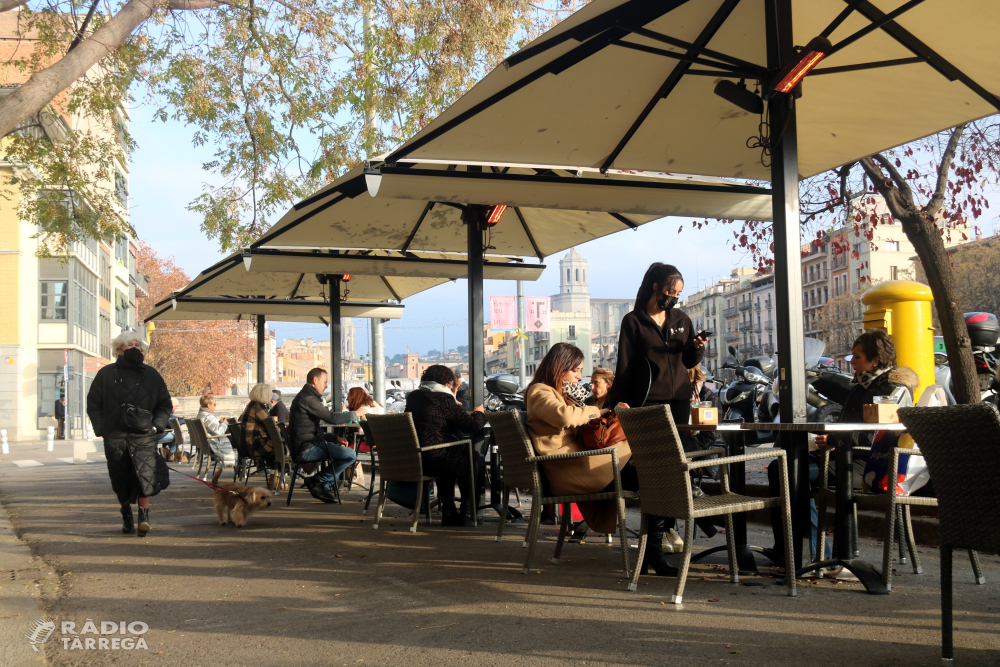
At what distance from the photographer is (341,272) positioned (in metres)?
10.1

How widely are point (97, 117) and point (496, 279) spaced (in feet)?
19.3

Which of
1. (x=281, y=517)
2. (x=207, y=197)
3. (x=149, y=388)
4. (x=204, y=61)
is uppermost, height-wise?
(x=204, y=61)

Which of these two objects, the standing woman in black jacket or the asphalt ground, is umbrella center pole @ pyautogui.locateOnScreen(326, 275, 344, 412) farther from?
the standing woman in black jacket

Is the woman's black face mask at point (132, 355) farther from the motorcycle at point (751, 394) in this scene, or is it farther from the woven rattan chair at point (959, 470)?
the motorcycle at point (751, 394)

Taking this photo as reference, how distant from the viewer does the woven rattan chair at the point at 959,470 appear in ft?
10.0

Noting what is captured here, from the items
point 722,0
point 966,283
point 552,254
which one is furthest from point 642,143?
point 966,283

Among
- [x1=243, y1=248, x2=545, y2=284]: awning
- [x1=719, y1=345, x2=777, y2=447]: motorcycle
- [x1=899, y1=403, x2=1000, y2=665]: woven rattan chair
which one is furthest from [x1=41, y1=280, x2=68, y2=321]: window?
[x1=899, y1=403, x2=1000, y2=665]: woven rattan chair

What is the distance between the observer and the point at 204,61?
44.8 ft

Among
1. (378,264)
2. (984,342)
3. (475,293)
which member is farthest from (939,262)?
(378,264)

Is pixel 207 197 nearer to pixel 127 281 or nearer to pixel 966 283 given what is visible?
pixel 966 283

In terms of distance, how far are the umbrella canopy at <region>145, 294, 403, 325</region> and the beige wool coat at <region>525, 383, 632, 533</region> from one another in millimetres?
8070

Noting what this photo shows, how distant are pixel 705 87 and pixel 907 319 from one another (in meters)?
4.18

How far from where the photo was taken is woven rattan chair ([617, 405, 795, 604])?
4.46 meters

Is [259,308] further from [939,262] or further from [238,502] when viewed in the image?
[939,262]
